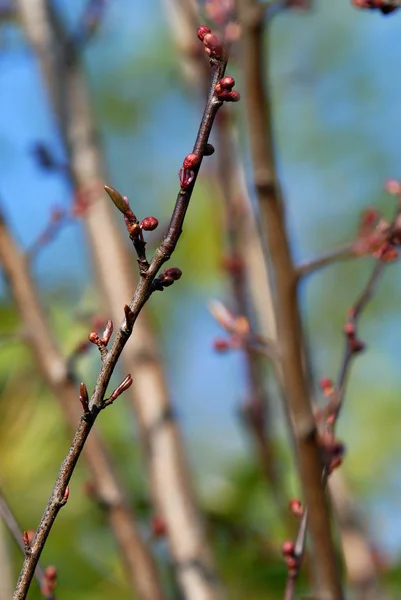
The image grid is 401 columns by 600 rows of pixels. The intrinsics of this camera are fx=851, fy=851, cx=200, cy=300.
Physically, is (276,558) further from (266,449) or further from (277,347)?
(277,347)

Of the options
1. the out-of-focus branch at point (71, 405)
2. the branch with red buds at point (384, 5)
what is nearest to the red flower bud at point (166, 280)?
the branch with red buds at point (384, 5)

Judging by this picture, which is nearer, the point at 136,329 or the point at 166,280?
the point at 166,280

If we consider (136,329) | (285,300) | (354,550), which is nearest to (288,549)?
(285,300)

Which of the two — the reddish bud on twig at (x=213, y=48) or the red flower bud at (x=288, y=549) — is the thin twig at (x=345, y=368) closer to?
→ the red flower bud at (x=288, y=549)

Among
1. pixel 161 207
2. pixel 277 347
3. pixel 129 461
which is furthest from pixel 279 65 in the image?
pixel 277 347

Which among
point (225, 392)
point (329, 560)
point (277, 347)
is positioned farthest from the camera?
point (225, 392)

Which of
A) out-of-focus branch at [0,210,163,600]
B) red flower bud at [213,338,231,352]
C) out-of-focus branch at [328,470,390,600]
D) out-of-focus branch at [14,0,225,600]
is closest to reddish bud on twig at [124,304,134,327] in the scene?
red flower bud at [213,338,231,352]

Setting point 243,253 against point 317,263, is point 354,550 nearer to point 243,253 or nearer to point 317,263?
point 243,253
